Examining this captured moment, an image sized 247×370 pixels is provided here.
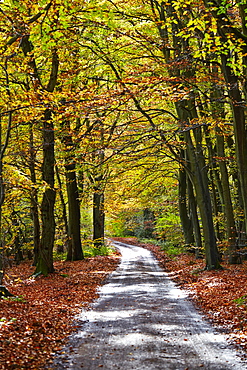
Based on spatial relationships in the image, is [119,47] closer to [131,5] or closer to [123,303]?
[131,5]

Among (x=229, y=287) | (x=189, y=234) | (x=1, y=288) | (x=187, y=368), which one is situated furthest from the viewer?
(x=189, y=234)

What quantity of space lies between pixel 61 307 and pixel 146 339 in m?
3.39

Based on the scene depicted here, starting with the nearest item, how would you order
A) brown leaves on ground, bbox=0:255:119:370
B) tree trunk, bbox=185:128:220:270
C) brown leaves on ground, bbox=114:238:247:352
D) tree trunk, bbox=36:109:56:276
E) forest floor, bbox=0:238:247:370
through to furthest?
brown leaves on ground, bbox=0:255:119:370 → forest floor, bbox=0:238:247:370 → brown leaves on ground, bbox=114:238:247:352 → tree trunk, bbox=36:109:56:276 → tree trunk, bbox=185:128:220:270

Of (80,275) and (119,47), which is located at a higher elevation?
(119,47)

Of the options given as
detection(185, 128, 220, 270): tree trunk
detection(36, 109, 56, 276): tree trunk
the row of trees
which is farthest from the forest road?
detection(36, 109, 56, 276): tree trunk

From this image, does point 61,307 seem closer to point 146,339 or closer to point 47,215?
point 146,339

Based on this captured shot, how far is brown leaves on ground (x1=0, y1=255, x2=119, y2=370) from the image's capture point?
5.61m

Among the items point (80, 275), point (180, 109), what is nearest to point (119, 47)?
point (180, 109)

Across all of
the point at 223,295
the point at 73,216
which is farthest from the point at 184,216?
the point at 223,295

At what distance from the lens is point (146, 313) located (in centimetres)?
884

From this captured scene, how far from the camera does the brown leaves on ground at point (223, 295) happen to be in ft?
24.4

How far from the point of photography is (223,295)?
10391 millimetres

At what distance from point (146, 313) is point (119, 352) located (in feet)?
9.75

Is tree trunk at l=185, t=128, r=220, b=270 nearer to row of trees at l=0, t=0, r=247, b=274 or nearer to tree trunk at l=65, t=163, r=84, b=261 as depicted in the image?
row of trees at l=0, t=0, r=247, b=274
